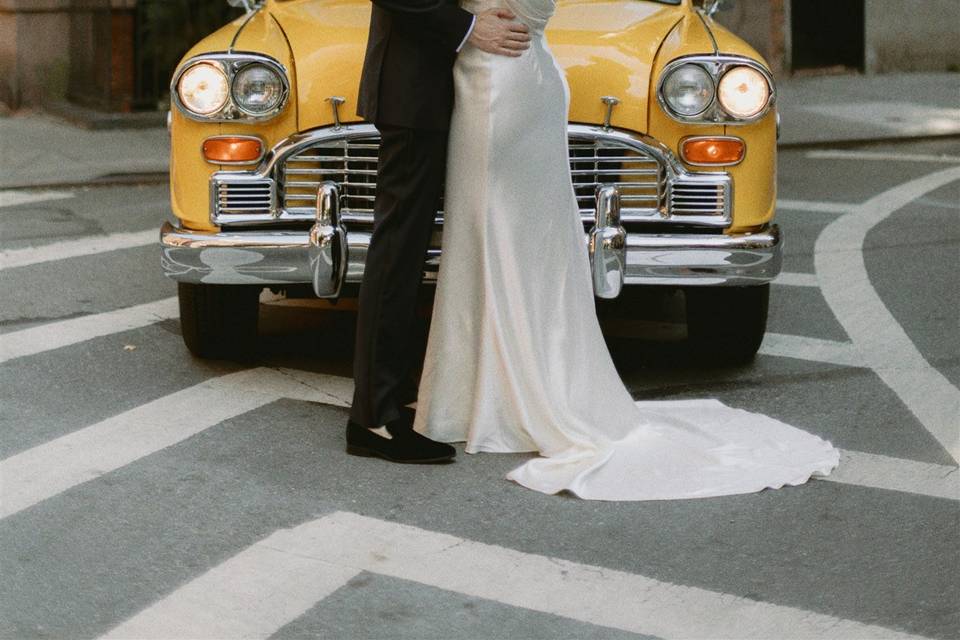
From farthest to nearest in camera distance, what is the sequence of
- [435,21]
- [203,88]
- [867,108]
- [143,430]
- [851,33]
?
[851,33], [867,108], [203,88], [143,430], [435,21]

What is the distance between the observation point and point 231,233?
5469 millimetres

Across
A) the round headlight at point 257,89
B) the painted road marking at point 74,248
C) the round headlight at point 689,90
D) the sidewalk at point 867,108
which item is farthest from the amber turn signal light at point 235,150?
the sidewalk at point 867,108

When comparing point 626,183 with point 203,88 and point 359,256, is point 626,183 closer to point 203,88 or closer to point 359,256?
point 359,256

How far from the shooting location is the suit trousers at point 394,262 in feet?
15.5

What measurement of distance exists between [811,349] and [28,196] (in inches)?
241

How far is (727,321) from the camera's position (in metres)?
5.97

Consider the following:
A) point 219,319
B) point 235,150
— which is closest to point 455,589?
point 235,150

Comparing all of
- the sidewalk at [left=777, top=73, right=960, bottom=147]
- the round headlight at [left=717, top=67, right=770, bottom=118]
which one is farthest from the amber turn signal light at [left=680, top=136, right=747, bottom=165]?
the sidewalk at [left=777, top=73, right=960, bottom=147]

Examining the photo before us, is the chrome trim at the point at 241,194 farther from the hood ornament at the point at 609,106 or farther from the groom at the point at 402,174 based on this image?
the hood ornament at the point at 609,106

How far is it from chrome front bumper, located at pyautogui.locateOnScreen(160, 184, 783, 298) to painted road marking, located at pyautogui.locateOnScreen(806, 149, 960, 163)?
24.0 feet

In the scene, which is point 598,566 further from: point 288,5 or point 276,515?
point 288,5

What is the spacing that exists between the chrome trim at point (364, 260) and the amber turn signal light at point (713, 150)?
26 centimetres

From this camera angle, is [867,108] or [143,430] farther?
[867,108]

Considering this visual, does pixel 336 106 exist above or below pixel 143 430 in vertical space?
above
